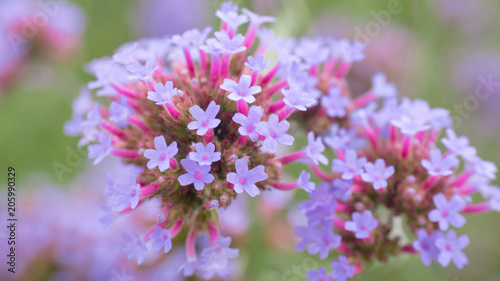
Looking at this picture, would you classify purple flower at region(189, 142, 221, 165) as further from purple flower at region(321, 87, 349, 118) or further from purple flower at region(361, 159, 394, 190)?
purple flower at region(321, 87, 349, 118)

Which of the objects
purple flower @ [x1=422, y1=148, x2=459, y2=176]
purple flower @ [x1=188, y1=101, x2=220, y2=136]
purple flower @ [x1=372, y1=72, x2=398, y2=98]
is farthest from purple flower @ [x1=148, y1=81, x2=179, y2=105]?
purple flower @ [x1=372, y1=72, x2=398, y2=98]

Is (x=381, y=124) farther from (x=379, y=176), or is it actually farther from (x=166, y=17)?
(x=166, y=17)

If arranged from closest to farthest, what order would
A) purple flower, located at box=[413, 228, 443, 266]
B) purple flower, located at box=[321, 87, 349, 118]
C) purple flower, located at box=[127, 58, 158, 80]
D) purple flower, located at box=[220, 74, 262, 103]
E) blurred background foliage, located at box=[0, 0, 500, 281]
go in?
purple flower, located at box=[220, 74, 262, 103], purple flower, located at box=[127, 58, 158, 80], purple flower, located at box=[413, 228, 443, 266], purple flower, located at box=[321, 87, 349, 118], blurred background foliage, located at box=[0, 0, 500, 281]

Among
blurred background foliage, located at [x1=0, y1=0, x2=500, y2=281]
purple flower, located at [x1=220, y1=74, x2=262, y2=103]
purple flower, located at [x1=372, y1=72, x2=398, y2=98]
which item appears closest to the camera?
purple flower, located at [x1=220, y1=74, x2=262, y2=103]

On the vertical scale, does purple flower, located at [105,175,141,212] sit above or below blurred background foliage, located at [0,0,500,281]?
above

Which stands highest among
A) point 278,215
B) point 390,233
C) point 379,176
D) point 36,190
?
point 379,176

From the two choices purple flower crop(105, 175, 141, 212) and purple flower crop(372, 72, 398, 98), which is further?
purple flower crop(372, 72, 398, 98)

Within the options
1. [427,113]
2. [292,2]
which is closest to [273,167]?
[427,113]

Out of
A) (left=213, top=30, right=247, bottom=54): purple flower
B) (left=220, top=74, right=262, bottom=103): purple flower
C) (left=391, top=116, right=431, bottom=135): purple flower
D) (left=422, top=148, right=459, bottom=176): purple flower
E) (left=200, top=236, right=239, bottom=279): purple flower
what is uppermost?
(left=213, top=30, right=247, bottom=54): purple flower

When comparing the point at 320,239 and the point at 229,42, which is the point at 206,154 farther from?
the point at 320,239
